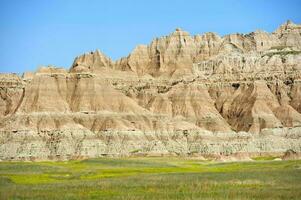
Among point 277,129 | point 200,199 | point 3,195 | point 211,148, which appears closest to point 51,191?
point 3,195

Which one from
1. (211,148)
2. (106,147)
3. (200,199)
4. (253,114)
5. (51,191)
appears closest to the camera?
(200,199)

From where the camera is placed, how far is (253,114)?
194 metres

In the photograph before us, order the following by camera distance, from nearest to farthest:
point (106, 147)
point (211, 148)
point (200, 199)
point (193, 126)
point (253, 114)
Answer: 1. point (200, 199)
2. point (106, 147)
3. point (211, 148)
4. point (193, 126)
5. point (253, 114)

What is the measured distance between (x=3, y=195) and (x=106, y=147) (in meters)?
104

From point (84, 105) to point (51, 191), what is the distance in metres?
118

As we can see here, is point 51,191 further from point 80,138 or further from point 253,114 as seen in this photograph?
point 253,114

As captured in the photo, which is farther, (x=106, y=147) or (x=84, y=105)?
(x=84, y=105)

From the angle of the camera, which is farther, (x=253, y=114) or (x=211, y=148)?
(x=253, y=114)

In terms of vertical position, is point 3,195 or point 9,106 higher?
point 9,106

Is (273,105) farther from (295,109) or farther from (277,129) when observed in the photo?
(277,129)

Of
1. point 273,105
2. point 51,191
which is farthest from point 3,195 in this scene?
point 273,105

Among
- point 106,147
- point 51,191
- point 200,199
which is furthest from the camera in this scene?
point 106,147

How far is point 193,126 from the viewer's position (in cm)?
17962

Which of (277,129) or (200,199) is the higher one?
(277,129)
